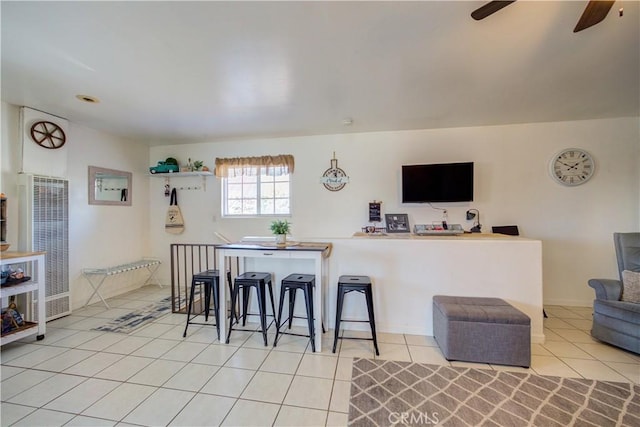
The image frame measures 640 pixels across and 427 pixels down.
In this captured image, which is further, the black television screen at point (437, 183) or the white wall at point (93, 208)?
the black television screen at point (437, 183)

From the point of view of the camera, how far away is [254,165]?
14.7ft

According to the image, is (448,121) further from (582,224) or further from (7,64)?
(7,64)

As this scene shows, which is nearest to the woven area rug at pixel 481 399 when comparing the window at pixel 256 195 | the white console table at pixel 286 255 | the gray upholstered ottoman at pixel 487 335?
the gray upholstered ottoman at pixel 487 335

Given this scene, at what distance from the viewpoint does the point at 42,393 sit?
1.96 metres

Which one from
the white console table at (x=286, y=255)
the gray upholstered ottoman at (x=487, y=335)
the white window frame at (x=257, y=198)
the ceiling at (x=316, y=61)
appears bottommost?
the gray upholstered ottoman at (x=487, y=335)

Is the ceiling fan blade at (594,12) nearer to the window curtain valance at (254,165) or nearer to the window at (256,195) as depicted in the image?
the window curtain valance at (254,165)

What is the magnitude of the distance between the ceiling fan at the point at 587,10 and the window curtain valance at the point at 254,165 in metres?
3.19

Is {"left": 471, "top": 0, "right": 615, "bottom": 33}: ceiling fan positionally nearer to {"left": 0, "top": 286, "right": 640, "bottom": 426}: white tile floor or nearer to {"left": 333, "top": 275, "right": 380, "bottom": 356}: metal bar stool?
{"left": 333, "top": 275, "right": 380, "bottom": 356}: metal bar stool

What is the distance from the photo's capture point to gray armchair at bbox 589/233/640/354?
2.38 m

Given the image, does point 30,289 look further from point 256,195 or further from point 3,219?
point 256,195

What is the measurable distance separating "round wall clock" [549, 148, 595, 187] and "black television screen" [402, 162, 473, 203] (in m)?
1.17

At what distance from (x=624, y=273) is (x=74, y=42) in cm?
520

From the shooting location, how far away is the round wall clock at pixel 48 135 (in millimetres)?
3188

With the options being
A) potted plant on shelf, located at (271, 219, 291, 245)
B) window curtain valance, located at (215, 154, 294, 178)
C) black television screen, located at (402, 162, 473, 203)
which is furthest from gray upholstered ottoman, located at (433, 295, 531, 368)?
window curtain valance, located at (215, 154, 294, 178)
